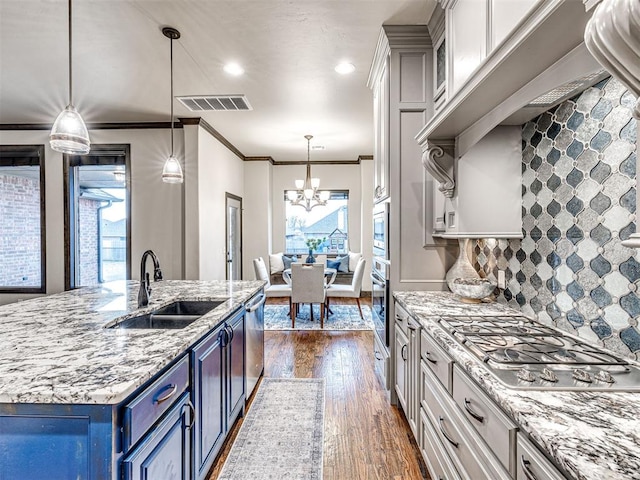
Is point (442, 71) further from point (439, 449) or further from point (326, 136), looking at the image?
point (326, 136)

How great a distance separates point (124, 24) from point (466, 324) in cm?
316

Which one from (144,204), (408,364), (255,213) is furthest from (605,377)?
(255,213)

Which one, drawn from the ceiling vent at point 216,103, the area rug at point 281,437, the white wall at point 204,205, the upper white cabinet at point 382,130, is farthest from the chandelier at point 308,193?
the area rug at point 281,437

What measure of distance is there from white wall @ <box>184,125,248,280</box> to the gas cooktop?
3.82 meters

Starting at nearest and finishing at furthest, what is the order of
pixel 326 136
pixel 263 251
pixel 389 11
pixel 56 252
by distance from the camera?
pixel 389 11 < pixel 56 252 < pixel 326 136 < pixel 263 251

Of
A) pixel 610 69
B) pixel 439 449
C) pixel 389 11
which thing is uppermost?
pixel 389 11

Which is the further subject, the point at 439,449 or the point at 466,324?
the point at 466,324

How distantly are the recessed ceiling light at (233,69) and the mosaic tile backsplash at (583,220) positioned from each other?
2523 millimetres

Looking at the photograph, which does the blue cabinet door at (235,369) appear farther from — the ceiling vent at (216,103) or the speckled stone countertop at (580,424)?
the ceiling vent at (216,103)

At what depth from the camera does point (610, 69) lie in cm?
72

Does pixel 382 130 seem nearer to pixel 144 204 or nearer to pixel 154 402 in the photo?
pixel 154 402

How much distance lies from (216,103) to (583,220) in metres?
3.76

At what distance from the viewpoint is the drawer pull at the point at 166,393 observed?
3.93ft

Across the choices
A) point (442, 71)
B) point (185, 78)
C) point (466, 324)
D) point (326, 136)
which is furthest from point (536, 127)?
point (326, 136)
